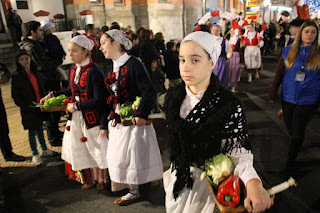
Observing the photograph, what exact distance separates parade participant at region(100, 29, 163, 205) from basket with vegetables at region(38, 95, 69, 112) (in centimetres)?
71

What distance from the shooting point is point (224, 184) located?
147cm

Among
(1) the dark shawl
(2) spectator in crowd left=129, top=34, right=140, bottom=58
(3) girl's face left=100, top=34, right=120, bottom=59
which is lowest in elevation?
(1) the dark shawl

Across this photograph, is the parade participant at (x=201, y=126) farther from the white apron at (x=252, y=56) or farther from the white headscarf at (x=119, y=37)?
the white apron at (x=252, y=56)

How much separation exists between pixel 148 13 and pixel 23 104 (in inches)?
678

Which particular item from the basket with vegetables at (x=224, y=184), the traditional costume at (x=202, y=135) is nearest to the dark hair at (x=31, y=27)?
the traditional costume at (x=202, y=135)

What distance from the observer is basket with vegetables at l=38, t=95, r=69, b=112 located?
→ 3342mm

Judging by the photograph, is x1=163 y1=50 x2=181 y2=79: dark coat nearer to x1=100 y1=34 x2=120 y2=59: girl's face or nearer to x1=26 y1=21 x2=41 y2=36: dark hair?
x1=26 y1=21 x2=41 y2=36: dark hair

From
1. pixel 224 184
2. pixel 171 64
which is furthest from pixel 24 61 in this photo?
pixel 224 184

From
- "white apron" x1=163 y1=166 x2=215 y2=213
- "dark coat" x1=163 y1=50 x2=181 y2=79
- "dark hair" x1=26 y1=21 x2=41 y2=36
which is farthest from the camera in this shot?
"dark coat" x1=163 y1=50 x2=181 y2=79

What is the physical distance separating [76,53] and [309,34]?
9.88ft

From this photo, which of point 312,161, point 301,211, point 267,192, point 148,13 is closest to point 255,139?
point 312,161

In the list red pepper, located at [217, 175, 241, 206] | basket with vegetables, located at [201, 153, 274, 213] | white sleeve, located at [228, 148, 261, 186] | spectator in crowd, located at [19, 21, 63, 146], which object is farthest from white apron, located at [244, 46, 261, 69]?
red pepper, located at [217, 175, 241, 206]

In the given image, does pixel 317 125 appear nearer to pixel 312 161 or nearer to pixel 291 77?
pixel 312 161

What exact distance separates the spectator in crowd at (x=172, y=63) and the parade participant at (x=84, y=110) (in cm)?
376
